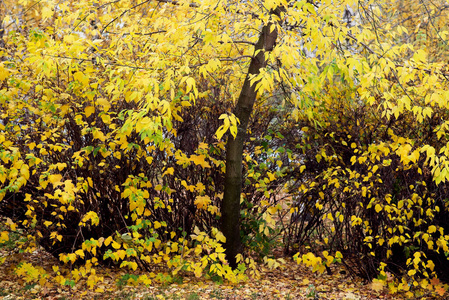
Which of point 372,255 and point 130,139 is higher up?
point 130,139

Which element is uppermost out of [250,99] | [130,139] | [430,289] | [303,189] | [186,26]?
[186,26]

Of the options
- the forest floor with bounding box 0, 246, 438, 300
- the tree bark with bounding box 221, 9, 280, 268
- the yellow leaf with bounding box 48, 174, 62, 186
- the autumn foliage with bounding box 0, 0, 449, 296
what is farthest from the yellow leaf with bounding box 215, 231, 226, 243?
the yellow leaf with bounding box 48, 174, 62, 186

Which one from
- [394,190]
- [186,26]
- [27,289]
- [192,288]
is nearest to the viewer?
[186,26]

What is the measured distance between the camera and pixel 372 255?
5031 millimetres

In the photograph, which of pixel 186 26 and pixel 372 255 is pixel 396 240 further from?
pixel 186 26

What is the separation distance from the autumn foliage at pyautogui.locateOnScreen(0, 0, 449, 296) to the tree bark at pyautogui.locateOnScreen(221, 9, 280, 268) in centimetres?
11

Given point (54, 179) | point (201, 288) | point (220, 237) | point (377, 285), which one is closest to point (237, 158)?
point (220, 237)

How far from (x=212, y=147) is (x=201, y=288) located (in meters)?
1.63

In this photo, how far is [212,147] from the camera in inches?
195

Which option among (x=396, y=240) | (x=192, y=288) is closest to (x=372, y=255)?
(x=396, y=240)

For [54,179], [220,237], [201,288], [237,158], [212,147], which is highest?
[212,147]

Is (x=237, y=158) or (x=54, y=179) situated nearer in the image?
(x=54, y=179)

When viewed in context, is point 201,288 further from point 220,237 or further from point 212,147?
point 212,147

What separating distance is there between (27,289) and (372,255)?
395 centimetres
